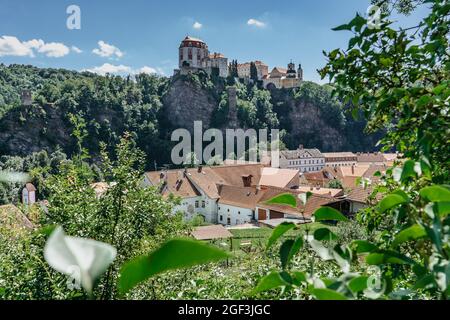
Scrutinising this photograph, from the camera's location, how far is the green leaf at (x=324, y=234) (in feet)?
3.08

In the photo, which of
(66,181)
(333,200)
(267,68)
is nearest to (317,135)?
(267,68)

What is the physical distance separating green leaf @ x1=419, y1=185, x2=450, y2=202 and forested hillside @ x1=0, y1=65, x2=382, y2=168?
258ft

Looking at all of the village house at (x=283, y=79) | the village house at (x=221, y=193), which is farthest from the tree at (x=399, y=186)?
the village house at (x=283, y=79)

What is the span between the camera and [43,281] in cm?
437

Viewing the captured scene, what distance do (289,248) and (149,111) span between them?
312ft

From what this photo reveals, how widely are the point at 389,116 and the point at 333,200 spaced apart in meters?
31.9

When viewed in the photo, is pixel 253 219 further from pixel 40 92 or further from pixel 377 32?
pixel 40 92

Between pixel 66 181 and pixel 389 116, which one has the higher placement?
pixel 389 116

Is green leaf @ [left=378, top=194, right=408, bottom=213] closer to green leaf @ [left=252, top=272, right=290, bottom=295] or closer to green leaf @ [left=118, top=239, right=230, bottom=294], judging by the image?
green leaf @ [left=252, top=272, right=290, bottom=295]

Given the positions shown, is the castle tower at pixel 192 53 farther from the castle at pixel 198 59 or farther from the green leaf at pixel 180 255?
the green leaf at pixel 180 255

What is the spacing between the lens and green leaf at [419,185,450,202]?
742mm

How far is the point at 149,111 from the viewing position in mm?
93688

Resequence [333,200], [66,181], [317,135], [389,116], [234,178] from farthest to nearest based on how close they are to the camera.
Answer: [317,135] → [234,178] → [333,200] → [66,181] → [389,116]

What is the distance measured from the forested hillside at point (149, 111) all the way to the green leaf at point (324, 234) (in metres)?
78.3
